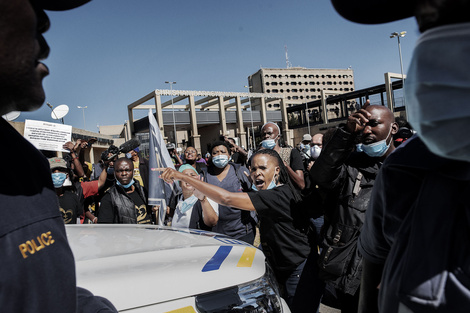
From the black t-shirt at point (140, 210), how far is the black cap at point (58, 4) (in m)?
3.80

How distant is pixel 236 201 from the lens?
10.0 feet

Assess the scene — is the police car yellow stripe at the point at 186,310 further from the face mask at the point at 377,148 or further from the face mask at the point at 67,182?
the face mask at the point at 67,182

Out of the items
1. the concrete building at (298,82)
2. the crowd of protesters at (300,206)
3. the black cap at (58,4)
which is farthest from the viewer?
the concrete building at (298,82)

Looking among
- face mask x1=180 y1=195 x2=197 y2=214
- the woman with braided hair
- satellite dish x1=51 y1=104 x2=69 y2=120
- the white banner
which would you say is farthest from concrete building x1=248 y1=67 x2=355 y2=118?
the woman with braided hair

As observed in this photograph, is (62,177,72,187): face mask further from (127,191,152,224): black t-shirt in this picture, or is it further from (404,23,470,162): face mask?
(404,23,470,162): face mask

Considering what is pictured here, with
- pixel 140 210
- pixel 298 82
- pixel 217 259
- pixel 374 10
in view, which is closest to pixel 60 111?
pixel 140 210

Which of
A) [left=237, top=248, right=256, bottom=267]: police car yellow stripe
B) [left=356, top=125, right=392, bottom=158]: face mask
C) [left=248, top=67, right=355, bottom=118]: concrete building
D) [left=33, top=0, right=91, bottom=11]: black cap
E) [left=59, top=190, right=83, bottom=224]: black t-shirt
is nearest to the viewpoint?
[left=33, top=0, right=91, bottom=11]: black cap

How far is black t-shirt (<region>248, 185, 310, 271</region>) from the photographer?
3082mm

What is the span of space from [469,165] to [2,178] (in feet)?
3.69

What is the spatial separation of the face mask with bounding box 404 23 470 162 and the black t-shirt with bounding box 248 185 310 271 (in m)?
2.32

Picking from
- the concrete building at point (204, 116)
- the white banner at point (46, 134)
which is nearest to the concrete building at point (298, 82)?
the concrete building at point (204, 116)

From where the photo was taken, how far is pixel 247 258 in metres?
2.15

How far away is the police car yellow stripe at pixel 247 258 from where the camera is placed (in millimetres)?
2049

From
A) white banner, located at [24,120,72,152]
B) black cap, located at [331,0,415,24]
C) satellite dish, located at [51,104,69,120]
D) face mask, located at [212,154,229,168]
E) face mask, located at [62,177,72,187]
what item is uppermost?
satellite dish, located at [51,104,69,120]
